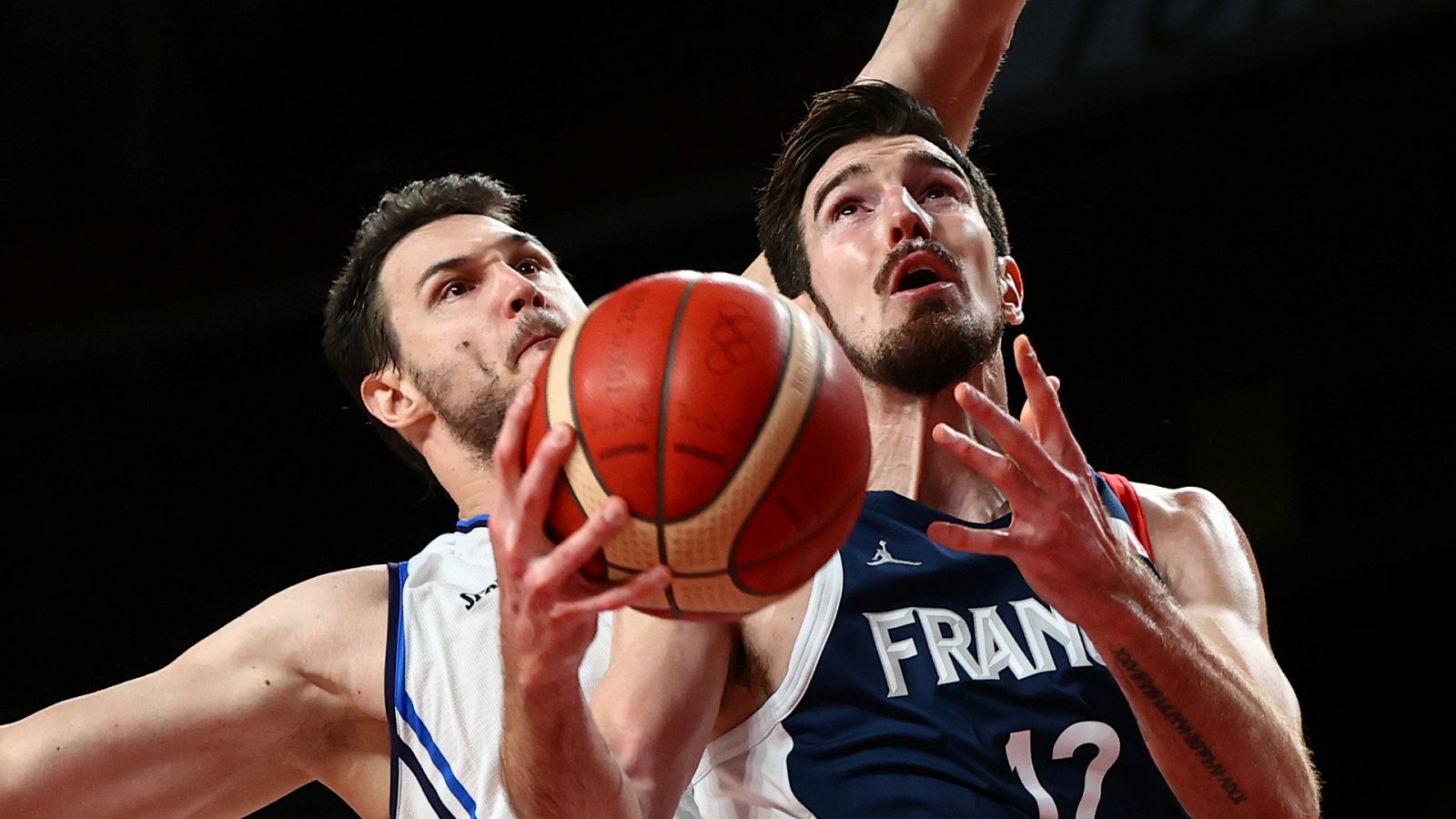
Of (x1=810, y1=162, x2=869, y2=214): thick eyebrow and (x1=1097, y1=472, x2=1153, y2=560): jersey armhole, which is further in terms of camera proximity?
(x1=810, y1=162, x2=869, y2=214): thick eyebrow

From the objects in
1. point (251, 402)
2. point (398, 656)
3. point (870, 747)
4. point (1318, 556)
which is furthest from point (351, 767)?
point (1318, 556)

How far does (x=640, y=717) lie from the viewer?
6.96 ft

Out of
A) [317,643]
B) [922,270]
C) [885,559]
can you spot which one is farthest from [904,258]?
[317,643]

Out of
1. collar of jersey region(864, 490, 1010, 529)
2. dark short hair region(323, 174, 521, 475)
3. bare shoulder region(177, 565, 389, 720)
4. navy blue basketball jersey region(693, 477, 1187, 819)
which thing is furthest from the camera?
dark short hair region(323, 174, 521, 475)

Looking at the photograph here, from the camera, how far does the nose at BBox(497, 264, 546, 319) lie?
123 inches

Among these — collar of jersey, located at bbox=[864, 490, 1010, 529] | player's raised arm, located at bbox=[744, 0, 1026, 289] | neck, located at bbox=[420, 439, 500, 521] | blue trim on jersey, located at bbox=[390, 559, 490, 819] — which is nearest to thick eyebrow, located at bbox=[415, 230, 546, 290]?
neck, located at bbox=[420, 439, 500, 521]

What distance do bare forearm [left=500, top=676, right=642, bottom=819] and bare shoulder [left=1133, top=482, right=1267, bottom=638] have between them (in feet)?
3.45

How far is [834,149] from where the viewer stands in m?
2.88

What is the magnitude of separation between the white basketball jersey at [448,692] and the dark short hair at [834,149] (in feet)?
2.60

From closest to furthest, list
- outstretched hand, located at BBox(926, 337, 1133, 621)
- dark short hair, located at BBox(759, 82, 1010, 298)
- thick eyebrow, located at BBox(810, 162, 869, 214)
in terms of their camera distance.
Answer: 1. outstretched hand, located at BBox(926, 337, 1133, 621)
2. thick eyebrow, located at BBox(810, 162, 869, 214)
3. dark short hair, located at BBox(759, 82, 1010, 298)

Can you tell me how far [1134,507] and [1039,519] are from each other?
791 mm

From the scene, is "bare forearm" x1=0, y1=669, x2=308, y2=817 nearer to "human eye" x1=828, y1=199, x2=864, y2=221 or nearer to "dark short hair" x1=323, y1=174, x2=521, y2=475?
"dark short hair" x1=323, y1=174, x2=521, y2=475

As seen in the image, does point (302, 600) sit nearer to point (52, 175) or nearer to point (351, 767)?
point (351, 767)

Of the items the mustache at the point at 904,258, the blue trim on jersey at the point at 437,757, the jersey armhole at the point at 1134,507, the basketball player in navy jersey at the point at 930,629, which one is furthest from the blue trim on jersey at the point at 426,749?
the jersey armhole at the point at 1134,507
